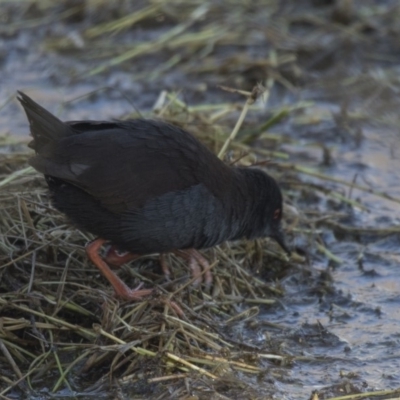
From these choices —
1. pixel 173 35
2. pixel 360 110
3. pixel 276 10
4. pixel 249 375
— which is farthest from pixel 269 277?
pixel 276 10

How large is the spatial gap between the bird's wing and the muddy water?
949 millimetres

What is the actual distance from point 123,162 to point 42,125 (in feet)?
1.47

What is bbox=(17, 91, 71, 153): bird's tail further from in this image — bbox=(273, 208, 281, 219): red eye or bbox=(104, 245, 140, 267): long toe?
bbox=(273, 208, 281, 219): red eye

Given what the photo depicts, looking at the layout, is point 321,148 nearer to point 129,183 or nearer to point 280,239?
point 280,239

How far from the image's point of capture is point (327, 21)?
34.6 ft

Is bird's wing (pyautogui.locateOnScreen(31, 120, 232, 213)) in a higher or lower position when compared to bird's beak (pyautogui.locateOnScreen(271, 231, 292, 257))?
higher

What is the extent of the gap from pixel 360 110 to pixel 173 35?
202cm

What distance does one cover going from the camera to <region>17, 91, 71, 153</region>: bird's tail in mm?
5379

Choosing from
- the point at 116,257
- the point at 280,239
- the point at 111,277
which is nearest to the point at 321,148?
the point at 280,239

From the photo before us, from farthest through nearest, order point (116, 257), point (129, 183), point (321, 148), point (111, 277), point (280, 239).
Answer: point (321, 148) → point (280, 239) → point (116, 257) → point (111, 277) → point (129, 183)

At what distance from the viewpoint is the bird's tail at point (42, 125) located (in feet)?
17.6

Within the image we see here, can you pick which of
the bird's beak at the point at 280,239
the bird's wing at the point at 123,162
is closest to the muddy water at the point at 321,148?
the bird's beak at the point at 280,239

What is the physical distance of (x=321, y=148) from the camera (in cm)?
844

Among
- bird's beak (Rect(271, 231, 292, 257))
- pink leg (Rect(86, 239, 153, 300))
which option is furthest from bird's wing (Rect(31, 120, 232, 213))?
bird's beak (Rect(271, 231, 292, 257))
